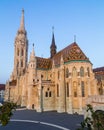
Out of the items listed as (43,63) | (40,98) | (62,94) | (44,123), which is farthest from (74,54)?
(44,123)

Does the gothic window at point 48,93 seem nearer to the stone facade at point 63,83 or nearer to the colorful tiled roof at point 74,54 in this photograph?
the stone facade at point 63,83

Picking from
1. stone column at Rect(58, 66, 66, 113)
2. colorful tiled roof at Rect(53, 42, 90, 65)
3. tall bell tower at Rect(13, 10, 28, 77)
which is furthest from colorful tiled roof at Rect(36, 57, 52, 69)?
tall bell tower at Rect(13, 10, 28, 77)

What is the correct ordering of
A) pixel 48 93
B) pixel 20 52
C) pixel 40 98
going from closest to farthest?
pixel 40 98 < pixel 48 93 < pixel 20 52

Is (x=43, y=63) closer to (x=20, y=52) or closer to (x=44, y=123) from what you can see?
(x=20, y=52)

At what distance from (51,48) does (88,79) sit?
2557 cm

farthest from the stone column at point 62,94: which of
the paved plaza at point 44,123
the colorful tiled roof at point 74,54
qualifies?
the paved plaza at point 44,123

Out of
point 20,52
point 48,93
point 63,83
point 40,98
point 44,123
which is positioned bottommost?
point 44,123

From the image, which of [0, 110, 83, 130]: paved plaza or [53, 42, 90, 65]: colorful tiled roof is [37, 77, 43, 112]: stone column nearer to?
[53, 42, 90, 65]: colorful tiled roof

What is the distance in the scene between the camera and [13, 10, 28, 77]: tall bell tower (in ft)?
264

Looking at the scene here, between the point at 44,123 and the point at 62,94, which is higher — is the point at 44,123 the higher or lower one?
the lower one

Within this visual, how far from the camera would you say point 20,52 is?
81312mm

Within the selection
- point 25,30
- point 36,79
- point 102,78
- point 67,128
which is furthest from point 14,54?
point 67,128

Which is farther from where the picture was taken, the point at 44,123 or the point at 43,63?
the point at 43,63

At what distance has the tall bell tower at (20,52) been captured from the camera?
80381mm
